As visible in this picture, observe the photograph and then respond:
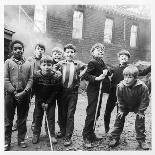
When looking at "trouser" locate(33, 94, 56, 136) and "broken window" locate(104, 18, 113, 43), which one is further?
"broken window" locate(104, 18, 113, 43)

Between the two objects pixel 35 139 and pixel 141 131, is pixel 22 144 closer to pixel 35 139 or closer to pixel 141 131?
pixel 35 139

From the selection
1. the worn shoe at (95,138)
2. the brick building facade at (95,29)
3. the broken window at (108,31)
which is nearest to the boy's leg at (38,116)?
the worn shoe at (95,138)

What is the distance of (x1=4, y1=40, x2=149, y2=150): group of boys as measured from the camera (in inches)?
142

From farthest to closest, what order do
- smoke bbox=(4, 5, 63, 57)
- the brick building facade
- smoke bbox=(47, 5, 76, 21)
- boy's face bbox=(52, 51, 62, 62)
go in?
the brick building facade → smoke bbox=(47, 5, 76, 21) → smoke bbox=(4, 5, 63, 57) → boy's face bbox=(52, 51, 62, 62)

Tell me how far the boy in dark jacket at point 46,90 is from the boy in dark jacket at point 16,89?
145 millimetres

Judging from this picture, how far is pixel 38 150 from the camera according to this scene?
141 inches

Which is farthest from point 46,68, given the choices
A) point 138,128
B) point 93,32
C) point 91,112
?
point 93,32

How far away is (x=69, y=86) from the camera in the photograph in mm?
3789

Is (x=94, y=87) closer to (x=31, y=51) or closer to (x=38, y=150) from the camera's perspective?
(x=38, y=150)

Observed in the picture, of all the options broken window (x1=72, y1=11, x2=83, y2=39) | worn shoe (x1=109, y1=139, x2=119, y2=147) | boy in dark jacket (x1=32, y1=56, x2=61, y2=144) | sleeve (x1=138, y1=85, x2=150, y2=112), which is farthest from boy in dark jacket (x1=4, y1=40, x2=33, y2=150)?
broken window (x1=72, y1=11, x2=83, y2=39)

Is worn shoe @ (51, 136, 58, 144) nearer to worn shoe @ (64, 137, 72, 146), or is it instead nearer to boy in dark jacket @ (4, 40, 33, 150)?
worn shoe @ (64, 137, 72, 146)

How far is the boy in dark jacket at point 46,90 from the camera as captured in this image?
12.1 feet

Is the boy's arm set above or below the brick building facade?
below

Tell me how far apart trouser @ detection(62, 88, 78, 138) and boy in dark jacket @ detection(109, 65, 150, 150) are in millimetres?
580
